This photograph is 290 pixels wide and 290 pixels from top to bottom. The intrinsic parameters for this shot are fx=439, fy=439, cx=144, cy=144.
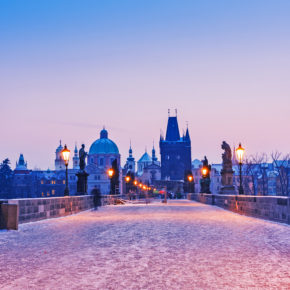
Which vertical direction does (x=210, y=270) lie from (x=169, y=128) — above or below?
below

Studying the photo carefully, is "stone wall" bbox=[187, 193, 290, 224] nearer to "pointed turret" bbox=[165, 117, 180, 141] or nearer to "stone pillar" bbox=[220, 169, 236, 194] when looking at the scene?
"stone pillar" bbox=[220, 169, 236, 194]

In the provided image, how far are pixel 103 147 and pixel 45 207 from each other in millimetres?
134553

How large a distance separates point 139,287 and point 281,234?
6.60 metres

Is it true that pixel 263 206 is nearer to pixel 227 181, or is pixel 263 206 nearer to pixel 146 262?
pixel 146 262

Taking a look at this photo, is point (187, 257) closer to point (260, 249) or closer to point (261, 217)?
point (260, 249)

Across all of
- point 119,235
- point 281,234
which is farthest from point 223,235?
point 119,235

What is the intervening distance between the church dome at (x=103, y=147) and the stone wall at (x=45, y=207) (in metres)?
126

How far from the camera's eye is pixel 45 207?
56.1 feet

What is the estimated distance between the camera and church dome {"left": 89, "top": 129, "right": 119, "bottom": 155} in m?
150

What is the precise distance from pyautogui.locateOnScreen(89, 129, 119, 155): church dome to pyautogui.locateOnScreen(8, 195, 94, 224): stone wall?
125989mm

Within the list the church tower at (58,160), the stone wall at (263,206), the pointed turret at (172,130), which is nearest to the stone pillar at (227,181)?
the stone wall at (263,206)

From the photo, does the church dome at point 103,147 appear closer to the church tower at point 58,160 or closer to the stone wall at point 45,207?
the church tower at point 58,160

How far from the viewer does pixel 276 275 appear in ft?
18.1

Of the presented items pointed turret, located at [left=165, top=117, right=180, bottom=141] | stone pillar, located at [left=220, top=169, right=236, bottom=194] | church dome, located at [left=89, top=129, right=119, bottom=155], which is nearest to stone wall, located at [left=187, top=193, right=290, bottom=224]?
stone pillar, located at [left=220, top=169, right=236, bottom=194]
